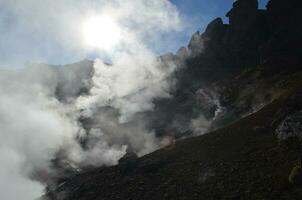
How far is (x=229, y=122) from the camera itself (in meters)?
54.8

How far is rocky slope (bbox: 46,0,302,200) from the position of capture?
34688mm

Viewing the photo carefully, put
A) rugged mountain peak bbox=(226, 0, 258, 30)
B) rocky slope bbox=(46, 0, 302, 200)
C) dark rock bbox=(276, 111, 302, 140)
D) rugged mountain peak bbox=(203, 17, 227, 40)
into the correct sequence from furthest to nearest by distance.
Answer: rugged mountain peak bbox=(203, 17, 227, 40), rugged mountain peak bbox=(226, 0, 258, 30), dark rock bbox=(276, 111, 302, 140), rocky slope bbox=(46, 0, 302, 200)

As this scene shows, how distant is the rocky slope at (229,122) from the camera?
34.7 metres

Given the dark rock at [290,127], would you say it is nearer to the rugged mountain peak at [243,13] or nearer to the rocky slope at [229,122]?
the rocky slope at [229,122]

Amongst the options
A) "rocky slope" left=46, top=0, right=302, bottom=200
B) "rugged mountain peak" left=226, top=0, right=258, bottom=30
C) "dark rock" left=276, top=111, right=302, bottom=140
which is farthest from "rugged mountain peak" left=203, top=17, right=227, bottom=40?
"dark rock" left=276, top=111, right=302, bottom=140

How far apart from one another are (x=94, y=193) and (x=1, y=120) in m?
37.7

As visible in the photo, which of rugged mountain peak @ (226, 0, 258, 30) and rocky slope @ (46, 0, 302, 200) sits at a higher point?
rugged mountain peak @ (226, 0, 258, 30)

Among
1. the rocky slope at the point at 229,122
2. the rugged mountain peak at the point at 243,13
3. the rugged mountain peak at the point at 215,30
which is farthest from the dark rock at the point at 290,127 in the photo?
the rugged mountain peak at the point at 215,30

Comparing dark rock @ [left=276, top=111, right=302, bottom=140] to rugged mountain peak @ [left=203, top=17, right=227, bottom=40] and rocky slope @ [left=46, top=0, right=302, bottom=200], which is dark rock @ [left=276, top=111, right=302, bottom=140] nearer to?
rocky slope @ [left=46, top=0, right=302, bottom=200]

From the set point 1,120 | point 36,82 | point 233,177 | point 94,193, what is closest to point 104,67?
point 36,82

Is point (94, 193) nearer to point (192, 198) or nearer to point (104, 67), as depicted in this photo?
point (192, 198)

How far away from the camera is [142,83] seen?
84.7m

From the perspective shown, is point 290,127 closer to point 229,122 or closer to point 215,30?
point 229,122

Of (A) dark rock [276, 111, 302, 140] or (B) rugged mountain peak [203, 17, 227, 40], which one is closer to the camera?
(A) dark rock [276, 111, 302, 140]
